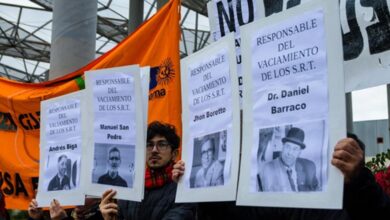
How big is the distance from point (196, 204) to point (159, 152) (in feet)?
1.11

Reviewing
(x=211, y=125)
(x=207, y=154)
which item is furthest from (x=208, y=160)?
(x=211, y=125)

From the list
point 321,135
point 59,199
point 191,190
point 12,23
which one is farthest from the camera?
point 12,23

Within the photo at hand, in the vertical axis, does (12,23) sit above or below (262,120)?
above

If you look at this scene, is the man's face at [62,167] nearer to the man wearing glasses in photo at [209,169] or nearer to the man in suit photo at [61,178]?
the man in suit photo at [61,178]

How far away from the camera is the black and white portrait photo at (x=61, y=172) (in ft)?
9.53

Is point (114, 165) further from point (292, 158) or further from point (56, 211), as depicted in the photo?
point (292, 158)

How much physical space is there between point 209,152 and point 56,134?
124 cm

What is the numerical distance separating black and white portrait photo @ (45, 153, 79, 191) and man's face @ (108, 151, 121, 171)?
32 centimetres

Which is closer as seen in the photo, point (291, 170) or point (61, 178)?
point (291, 170)

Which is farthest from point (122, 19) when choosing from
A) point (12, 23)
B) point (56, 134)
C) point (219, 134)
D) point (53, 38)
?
point (219, 134)

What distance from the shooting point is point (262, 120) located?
1.86 metres

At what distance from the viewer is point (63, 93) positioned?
13.4 ft

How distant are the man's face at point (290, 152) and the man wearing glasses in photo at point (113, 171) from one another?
101cm

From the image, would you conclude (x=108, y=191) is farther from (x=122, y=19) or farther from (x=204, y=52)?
(x=122, y=19)
